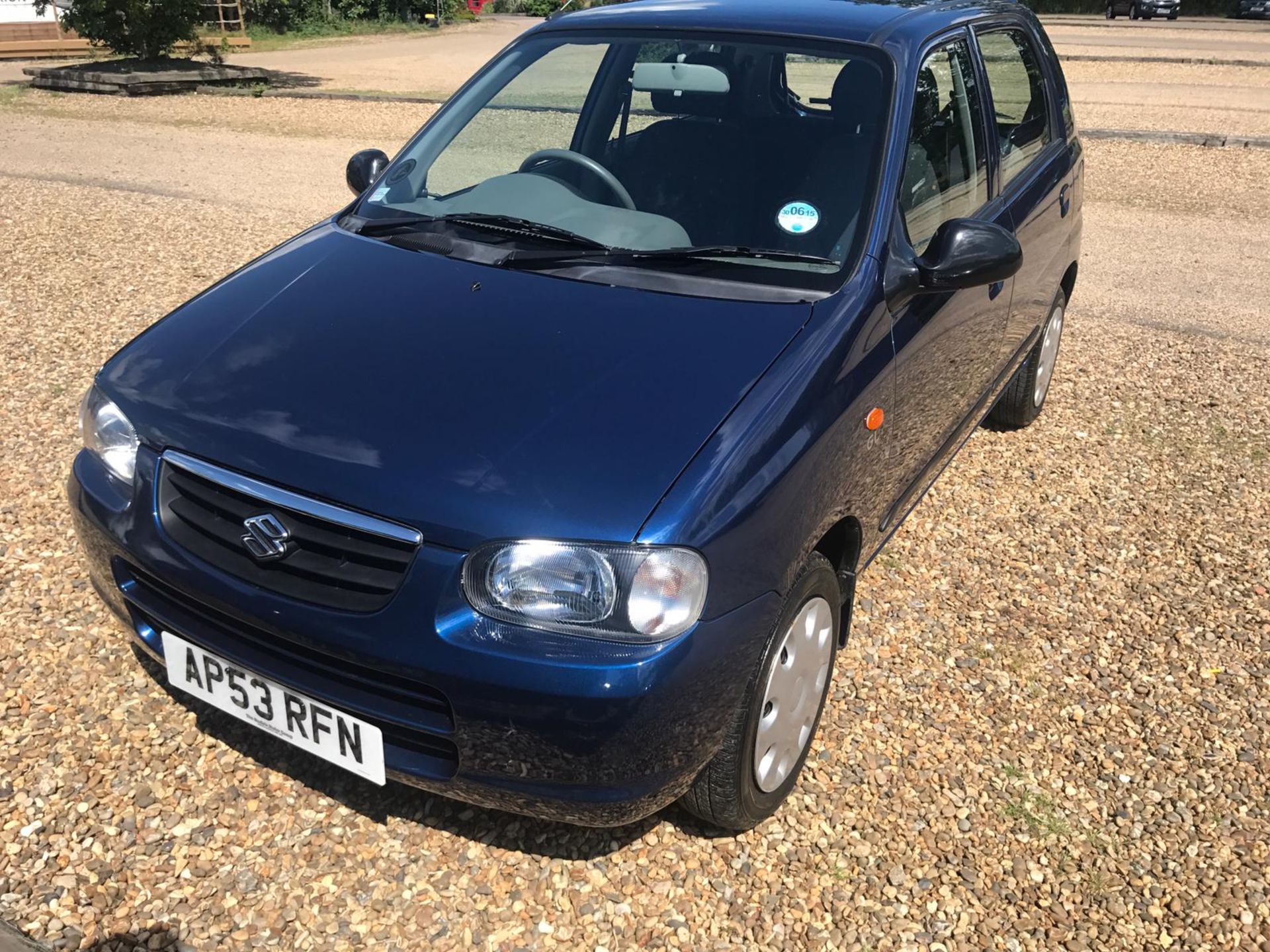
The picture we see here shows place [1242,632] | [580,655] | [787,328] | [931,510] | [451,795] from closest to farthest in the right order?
1. [580,655]
2. [451,795]
3. [787,328]
4. [1242,632]
5. [931,510]

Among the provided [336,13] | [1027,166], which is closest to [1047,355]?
[1027,166]

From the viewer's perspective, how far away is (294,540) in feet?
7.76

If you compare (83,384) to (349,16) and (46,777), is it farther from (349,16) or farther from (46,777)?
(349,16)

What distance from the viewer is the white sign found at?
82.2 ft

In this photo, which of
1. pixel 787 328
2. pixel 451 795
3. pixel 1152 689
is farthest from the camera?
pixel 1152 689

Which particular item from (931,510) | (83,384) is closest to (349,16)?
(83,384)

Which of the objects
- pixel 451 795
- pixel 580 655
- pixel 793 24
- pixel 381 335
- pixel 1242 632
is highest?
pixel 793 24

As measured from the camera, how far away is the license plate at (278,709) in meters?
2.39

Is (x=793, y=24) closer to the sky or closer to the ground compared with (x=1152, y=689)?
closer to the sky

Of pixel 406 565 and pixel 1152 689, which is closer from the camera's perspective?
pixel 406 565

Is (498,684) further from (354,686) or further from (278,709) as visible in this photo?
(278,709)

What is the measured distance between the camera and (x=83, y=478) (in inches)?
109

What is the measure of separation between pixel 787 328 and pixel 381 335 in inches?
40.3

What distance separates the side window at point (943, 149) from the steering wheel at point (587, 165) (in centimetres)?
83
